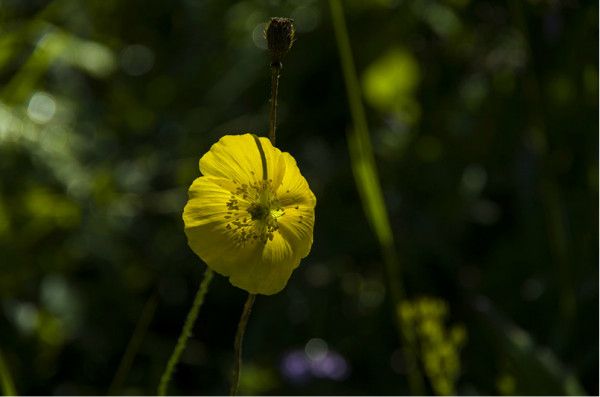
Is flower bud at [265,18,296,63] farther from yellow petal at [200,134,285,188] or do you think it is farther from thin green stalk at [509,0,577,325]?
thin green stalk at [509,0,577,325]

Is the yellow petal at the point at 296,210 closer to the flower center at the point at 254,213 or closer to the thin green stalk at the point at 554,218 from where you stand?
the flower center at the point at 254,213

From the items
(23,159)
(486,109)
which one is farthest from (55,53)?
(486,109)

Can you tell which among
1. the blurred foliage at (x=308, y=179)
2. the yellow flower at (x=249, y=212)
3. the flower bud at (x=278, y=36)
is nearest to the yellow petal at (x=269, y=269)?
the yellow flower at (x=249, y=212)

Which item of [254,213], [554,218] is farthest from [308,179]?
[254,213]

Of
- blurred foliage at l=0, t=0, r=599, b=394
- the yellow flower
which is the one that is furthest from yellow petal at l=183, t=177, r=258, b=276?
blurred foliage at l=0, t=0, r=599, b=394

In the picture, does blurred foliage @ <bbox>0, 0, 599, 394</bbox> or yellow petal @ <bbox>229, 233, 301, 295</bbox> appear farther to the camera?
blurred foliage @ <bbox>0, 0, 599, 394</bbox>
